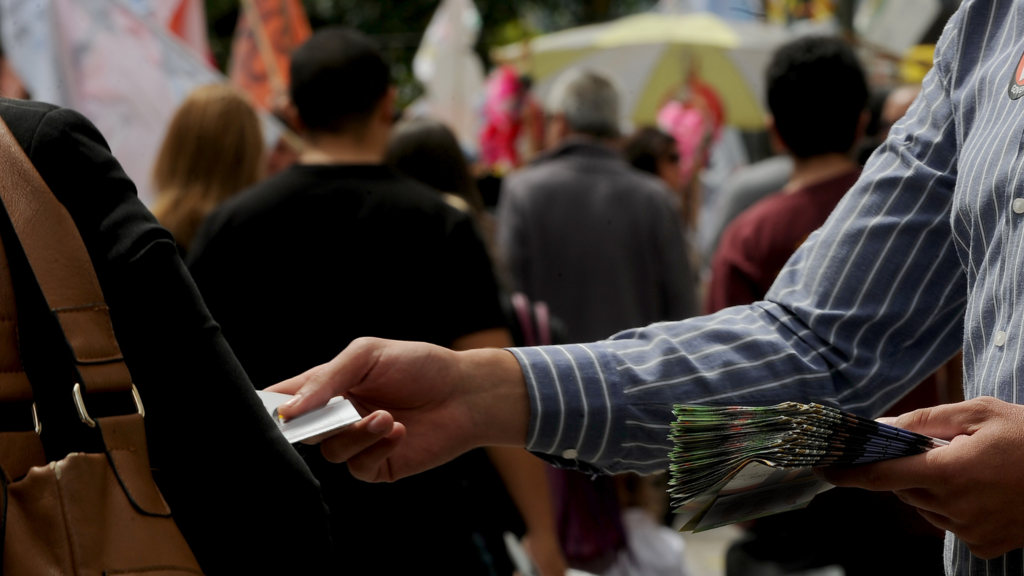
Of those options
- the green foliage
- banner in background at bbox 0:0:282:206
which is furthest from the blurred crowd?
the green foliage

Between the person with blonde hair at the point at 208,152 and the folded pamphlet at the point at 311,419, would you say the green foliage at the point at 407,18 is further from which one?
the folded pamphlet at the point at 311,419

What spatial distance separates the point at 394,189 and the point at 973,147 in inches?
63.2

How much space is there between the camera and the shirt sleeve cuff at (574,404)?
147 centimetres

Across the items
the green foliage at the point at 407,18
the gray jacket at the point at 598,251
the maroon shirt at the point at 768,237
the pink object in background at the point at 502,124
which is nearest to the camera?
the maroon shirt at the point at 768,237

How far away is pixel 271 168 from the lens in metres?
4.67

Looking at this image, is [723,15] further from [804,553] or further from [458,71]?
[804,553]

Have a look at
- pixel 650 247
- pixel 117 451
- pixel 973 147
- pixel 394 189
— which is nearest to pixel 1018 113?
pixel 973 147

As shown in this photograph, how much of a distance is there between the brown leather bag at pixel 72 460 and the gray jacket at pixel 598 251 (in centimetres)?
339

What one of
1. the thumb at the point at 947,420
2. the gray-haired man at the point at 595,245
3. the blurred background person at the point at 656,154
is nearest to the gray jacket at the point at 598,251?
the gray-haired man at the point at 595,245

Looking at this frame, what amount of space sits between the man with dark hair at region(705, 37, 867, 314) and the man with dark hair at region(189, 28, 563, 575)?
A: 1.11 metres

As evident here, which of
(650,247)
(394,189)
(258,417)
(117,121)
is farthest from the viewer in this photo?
(650,247)

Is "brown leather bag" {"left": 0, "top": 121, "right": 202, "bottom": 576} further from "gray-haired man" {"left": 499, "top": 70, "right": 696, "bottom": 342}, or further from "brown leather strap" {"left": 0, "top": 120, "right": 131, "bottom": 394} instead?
"gray-haired man" {"left": 499, "top": 70, "right": 696, "bottom": 342}

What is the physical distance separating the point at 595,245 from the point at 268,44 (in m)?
2.50

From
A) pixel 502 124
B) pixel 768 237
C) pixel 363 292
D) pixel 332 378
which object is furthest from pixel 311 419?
pixel 502 124
